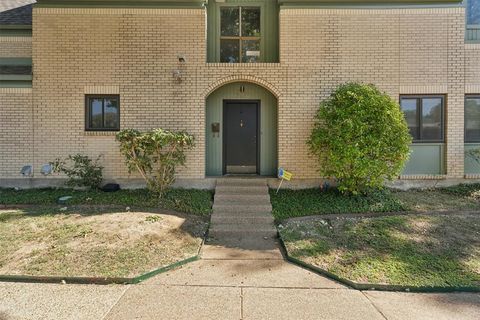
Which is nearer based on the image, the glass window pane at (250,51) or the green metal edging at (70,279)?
the green metal edging at (70,279)

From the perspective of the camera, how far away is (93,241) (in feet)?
16.9

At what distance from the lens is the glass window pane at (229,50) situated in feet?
29.1

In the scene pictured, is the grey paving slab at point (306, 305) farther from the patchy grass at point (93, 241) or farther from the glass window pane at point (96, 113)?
the glass window pane at point (96, 113)

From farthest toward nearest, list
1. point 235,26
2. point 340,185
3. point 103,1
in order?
point 235,26
point 103,1
point 340,185

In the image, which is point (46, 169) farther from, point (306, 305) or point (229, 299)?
point (306, 305)

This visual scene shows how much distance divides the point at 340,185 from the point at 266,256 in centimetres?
317

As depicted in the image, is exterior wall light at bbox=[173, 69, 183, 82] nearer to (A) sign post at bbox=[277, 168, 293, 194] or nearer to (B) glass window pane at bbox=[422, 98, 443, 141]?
(A) sign post at bbox=[277, 168, 293, 194]

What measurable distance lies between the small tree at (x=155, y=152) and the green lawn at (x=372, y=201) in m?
2.63

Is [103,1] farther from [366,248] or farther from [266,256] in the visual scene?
[366,248]

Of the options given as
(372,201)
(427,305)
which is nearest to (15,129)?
(372,201)

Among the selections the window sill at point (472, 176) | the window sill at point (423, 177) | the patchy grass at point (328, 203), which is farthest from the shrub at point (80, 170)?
the window sill at point (472, 176)

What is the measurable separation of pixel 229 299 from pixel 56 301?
6.97ft

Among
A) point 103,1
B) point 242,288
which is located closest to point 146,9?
point 103,1

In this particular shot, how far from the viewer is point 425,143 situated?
836cm
